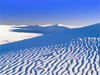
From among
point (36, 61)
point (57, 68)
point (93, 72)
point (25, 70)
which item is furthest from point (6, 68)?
point (93, 72)

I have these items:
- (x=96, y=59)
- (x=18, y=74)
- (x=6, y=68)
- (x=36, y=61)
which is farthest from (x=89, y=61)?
(x=6, y=68)

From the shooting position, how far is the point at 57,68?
6.02 metres

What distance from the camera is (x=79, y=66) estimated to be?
6.12 meters

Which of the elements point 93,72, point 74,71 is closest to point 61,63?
point 74,71

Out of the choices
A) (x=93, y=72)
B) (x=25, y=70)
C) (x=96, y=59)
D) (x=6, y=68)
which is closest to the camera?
(x=93, y=72)

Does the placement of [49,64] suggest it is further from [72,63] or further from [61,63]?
[72,63]

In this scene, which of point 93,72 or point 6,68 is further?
point 6,68

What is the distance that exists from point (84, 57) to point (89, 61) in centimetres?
64

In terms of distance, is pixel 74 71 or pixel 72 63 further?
pixel 72 63

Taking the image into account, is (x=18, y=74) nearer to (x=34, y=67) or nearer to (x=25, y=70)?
(x=25, y=70)

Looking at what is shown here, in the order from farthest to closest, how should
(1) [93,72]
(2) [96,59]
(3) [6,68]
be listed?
(2) [96,59], (3) [6,68], (1) [93,72]

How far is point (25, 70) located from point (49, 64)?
1.12 meters

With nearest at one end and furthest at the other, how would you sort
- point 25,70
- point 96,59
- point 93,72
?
point 93,72, point 25,70, point 96,59

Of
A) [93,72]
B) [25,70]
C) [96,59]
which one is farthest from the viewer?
[96,59]
